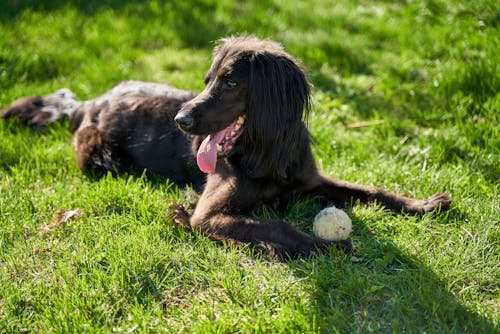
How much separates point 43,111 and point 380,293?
332 centimetres

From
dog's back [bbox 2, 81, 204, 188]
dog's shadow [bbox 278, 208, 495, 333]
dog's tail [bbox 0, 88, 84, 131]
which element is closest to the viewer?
dog's shadow [bbox 278, 208, 495, 333]

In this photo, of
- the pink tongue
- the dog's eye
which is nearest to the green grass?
the pink tongue

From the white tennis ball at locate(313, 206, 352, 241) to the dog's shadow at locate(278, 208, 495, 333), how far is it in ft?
0.35

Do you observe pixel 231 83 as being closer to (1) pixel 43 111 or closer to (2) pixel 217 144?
(2) pixel 217 144

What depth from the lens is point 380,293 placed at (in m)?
2.68

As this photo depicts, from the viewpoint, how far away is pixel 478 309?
2549 millimetres

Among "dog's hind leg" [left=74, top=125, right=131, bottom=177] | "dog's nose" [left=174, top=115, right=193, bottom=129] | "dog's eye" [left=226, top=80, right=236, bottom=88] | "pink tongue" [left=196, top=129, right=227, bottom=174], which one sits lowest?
"dog's hind leg" [left=74, top=125, right=131, bottom=177]

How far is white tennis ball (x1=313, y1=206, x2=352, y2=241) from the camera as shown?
3109 mm

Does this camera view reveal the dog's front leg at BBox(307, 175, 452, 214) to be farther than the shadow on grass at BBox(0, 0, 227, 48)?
No

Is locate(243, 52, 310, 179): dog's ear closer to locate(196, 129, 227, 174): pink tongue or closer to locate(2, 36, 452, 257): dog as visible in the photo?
locate(2, 36, 452, 257): dog

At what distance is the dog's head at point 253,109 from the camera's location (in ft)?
10.2

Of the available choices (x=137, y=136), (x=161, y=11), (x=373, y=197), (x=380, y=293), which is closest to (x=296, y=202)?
(x=373, y=197)

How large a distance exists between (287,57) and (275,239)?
3.50 feet

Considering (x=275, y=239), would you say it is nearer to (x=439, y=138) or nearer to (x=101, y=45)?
(x=439, y=138)
